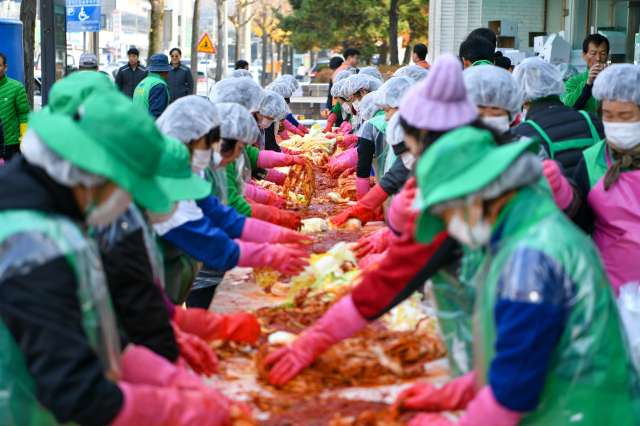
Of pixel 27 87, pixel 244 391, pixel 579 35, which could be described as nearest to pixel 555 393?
pixel 244 391

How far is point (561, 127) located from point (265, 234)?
1.74 metres

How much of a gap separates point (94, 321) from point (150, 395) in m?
0.25

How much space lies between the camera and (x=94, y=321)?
1.85 m

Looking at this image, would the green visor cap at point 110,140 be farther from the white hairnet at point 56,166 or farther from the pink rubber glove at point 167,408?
the pink rubber glove at point 167,408

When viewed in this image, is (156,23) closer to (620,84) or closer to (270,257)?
(270,257)

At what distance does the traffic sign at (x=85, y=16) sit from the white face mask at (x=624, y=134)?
11189 millimetres

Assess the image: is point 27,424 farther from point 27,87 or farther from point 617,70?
point 27,87

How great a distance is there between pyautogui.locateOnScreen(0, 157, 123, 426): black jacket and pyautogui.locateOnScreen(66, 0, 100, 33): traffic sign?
11909mm

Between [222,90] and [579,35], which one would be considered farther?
[579,35]

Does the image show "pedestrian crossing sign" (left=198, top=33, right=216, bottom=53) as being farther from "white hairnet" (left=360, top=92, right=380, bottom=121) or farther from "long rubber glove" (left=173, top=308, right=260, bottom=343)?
"long rubber glove" (left=173, top=308, right=260, bottom=343)

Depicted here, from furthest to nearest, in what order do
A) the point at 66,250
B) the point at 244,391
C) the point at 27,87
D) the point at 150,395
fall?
1. the point at 27,87
2. the point at 244,391
3. the point at 150,395
4. the point at 66,250

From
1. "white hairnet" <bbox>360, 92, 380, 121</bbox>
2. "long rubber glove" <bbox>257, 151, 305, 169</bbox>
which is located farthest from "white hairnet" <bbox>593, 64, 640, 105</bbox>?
"white hairnet" <bbox>360, 92, 380, 121</bbox>

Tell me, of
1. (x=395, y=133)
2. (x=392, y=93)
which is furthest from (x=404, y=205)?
(x=392, y=93)

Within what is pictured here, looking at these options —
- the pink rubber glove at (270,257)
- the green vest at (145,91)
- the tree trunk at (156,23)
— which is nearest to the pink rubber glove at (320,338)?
the pink rubber glove at (270,257)
